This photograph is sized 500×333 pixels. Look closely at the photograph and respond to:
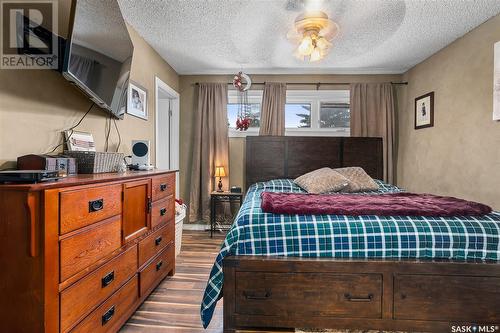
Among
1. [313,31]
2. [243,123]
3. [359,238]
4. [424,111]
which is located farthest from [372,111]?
[359,238]

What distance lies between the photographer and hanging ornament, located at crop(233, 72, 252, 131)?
3.99 metres

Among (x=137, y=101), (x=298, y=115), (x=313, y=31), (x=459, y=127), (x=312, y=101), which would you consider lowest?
(x=459, y=127)

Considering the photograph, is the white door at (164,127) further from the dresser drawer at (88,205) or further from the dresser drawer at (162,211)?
the dresser drawer at (88,205)

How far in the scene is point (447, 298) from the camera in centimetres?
171

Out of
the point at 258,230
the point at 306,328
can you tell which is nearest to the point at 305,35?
the point at 258,230

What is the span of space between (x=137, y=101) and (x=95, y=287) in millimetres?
2006

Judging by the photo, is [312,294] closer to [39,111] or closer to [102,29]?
[39,111]

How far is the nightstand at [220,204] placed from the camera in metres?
4.01

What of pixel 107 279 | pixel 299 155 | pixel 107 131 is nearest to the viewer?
pixel 107 279

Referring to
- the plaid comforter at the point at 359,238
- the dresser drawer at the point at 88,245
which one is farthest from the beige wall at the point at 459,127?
the dresser drawer at the point at 88,245

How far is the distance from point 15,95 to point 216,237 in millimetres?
2968

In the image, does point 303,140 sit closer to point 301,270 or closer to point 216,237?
point 216,237

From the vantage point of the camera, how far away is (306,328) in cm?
178

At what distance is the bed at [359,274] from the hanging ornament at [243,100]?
8.23 ft
